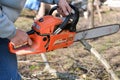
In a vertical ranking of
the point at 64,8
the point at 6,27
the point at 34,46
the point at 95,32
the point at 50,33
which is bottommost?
the point at 6,27

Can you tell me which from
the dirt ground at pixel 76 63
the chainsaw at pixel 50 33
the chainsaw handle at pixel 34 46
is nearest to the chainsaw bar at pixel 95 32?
the chainsaw at pixel 50 33

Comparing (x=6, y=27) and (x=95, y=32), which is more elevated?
(x=95, y=32)

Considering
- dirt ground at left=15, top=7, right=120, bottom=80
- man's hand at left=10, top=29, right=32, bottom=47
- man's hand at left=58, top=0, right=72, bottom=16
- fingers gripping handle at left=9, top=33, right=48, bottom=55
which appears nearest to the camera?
man's hand at left=10, top=29, right=32, bottom=47

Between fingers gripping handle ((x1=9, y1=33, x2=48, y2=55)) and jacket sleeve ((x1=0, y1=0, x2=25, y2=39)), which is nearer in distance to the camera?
jacket sleeve ((x1=0, y1=0, x2=25, y2=39))

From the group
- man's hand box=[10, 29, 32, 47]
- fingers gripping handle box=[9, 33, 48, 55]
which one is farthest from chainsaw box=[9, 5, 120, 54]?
man's hand box=[10, 29, 32, 47]

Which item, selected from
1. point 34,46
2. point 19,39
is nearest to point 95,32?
point 34,46

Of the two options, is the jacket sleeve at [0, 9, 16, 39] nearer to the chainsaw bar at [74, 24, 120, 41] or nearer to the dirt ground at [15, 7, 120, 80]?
the chainsaw bar at [74, 24, 120, 41]

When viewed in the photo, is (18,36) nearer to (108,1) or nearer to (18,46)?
(18,46)

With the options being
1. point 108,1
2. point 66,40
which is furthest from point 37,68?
point 108,1

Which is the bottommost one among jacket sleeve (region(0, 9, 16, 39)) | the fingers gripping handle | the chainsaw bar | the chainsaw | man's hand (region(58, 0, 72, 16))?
jacket sleeve (region(0, 9, 16, 39))

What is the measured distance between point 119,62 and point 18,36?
6.88 feet

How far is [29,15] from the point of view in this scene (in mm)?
7117

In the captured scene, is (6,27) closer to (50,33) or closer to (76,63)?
(50,33)

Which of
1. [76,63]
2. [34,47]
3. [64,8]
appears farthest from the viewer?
[76,63]
